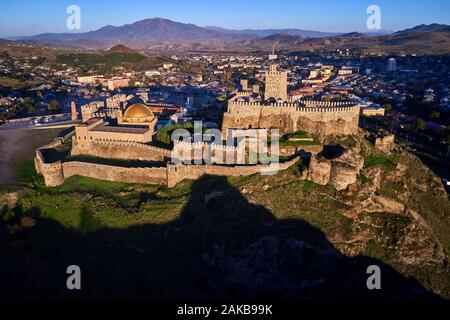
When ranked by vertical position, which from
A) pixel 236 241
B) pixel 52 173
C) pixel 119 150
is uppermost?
pixel 119 150

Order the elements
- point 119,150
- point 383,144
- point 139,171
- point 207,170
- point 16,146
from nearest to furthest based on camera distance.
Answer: point 207,170, point 139,171, point 383,144, point 119,150, point 16,146

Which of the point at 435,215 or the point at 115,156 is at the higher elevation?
the point at 115,156

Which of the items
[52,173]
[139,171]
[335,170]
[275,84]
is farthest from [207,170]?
[52,173]

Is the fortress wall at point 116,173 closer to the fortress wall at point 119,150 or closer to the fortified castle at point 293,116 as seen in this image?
the fortress wall at point 119,150

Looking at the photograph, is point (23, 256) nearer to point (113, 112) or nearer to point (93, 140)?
point (93, 140)

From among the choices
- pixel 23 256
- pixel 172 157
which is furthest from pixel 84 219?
pixel 172 157

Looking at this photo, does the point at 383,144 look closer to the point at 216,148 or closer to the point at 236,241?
the point at 216,148
